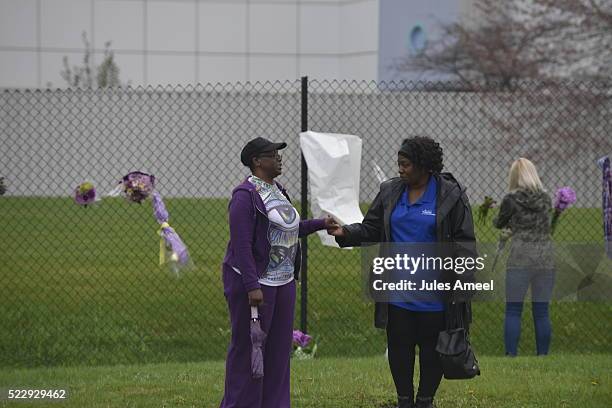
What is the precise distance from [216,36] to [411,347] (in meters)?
26.3

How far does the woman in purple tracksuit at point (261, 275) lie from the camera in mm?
5934

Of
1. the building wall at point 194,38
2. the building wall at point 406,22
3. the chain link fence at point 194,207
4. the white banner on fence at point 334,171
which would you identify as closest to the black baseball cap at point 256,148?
the white banner on fence at point 334,171

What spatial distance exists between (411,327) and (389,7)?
92.2 feet

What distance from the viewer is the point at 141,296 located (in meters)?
10.4

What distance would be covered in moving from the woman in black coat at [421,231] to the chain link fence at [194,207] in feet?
9.07

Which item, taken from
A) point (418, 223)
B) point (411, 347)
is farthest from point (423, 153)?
point (411, 347)

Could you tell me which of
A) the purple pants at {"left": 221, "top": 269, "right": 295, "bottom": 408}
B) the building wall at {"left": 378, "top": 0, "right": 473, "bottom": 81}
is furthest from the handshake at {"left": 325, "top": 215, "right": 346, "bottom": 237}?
the building wall at {"left": 378, "top": 0, "right": 473, "bottom": 81}

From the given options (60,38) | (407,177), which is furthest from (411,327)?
(60,38)

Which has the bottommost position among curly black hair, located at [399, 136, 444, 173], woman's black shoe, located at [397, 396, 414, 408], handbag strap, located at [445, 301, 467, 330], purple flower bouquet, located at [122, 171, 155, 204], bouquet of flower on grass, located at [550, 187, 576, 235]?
woman's black shoe, located at [397, 396, 414, 408]

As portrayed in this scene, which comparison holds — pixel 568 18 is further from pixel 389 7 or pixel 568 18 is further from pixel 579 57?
pixel 389 7

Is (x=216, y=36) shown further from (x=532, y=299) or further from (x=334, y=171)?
(x=532, y=299)

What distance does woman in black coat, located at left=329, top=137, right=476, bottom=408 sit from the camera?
627cm

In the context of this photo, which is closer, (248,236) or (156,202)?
(248,236)

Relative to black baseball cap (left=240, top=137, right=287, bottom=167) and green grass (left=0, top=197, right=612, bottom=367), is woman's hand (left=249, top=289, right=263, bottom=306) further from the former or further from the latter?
green grass (left=0, top=197, right=612, bottom=367)
